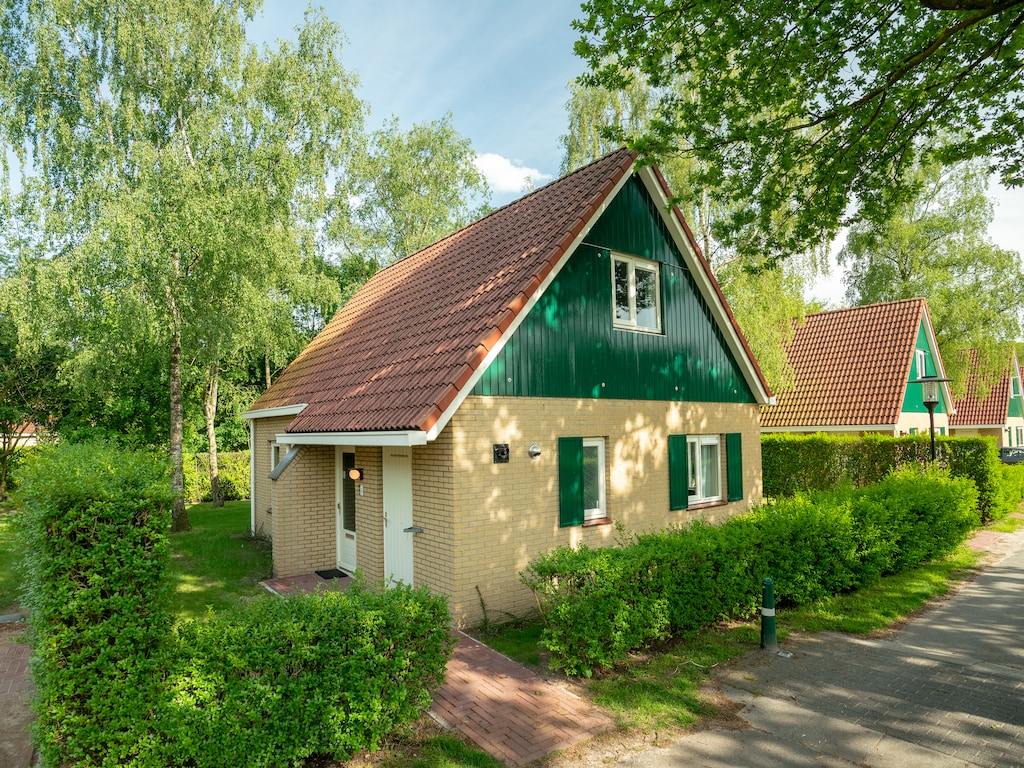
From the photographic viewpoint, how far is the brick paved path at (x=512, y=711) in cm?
544

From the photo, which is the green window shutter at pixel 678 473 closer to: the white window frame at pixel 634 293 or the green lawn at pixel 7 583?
the white window frame at pixel 634 293

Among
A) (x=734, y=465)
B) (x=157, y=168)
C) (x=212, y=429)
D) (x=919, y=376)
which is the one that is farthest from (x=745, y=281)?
(x=212, y=429)

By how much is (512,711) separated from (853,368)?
21.0 meters

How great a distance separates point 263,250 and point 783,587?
1388 centimetres

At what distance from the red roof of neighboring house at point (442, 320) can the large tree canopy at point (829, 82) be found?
1.86 metres

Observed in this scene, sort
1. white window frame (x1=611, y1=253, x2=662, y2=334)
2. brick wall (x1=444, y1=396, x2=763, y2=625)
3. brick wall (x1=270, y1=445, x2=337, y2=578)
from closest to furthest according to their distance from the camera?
brick wall (x1=444, y1=396, x2=763, y2=625)
white window frame (x1=611, y1=253, x2=662, y2=334)
brick wall (x1=270, y1=445, x2=337, y2=578)

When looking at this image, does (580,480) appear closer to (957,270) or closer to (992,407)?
(957,270)

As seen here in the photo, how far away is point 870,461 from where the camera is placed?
18266 mm

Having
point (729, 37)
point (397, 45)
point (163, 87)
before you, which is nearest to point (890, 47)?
point (729, 37)

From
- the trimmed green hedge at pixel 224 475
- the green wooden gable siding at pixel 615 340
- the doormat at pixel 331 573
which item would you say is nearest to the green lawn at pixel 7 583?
the doormat at pixel 331 573


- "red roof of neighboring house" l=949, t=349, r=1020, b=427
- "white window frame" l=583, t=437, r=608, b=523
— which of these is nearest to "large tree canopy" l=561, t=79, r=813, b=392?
"white window frame" l=583, t=437, r=608, b=523

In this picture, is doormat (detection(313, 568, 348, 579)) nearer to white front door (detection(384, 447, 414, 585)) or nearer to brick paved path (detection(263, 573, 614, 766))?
white front door (detection(384, 447, 414, 585))

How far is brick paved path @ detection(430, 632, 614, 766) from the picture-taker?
5441 mm

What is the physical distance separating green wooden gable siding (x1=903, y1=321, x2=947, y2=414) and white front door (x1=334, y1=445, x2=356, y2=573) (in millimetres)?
18445
